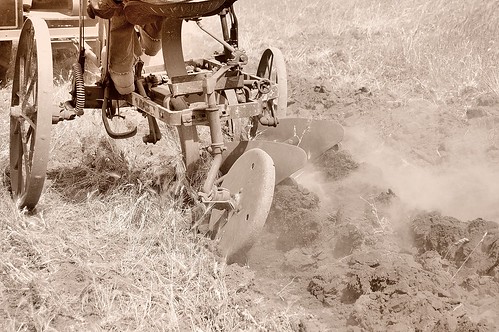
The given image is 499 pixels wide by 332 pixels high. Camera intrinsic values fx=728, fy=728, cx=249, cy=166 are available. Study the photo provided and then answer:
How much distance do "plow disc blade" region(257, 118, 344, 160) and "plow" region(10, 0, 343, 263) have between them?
2.01 feet

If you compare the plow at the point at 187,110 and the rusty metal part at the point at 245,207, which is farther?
the plow at the point at 187,110

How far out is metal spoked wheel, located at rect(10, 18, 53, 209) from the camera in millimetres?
3992

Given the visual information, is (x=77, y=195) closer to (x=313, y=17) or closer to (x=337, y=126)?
(x=337, y=126)

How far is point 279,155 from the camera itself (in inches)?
180

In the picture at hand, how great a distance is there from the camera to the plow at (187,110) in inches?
152

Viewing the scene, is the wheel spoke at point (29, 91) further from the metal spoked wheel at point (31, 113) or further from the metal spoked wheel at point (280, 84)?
the metal spoked wheel at point (280, 84)

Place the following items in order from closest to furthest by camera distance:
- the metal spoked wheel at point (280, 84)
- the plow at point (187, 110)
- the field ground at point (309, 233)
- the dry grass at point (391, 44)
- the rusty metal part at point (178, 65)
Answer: the field ground at point (309, 233)
the plow at point (187, 110)
the rusty metal part at point (178, 65)
the metal spoked wheel at point (280, 84)
the dry grass at point (391, 44)

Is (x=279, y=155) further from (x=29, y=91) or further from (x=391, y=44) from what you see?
(x=391, y=44)

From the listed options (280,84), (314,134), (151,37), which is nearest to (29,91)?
(151,37)

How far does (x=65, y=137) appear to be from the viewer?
5.40 metres

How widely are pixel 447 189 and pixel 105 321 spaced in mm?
2606

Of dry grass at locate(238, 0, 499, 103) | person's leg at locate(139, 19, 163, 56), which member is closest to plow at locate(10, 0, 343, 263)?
person's leg at locate(139, 19, 163, 56)

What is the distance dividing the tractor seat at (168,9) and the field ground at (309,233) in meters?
1.02

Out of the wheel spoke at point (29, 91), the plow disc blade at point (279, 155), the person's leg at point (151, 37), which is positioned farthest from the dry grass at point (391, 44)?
the wheel spoke at point (29, 91)
